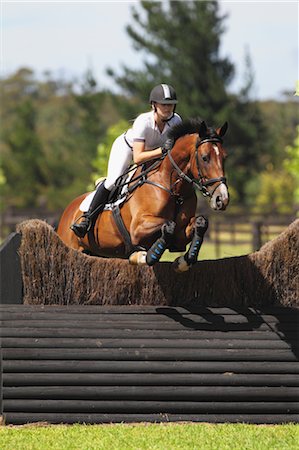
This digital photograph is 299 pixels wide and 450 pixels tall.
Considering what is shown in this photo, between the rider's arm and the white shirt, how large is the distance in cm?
5

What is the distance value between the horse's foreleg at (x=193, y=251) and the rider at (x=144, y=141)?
4.30 feet

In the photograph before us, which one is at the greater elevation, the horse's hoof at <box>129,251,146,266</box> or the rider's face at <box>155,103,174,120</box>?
the rider's face at <box>155,103,174,120</box>

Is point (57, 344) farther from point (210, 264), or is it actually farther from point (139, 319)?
point (210, 264)

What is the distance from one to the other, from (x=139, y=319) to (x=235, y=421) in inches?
43.2

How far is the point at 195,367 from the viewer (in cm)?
749

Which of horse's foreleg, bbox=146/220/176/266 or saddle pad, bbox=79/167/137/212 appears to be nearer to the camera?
horse's foreleg, bbox=146/220/176/266

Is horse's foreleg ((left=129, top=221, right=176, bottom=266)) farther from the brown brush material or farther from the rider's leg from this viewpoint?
the rider's leg

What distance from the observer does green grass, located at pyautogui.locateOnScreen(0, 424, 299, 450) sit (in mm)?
6641

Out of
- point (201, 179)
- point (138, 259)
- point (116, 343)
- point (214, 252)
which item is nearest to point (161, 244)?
point (138, 259)

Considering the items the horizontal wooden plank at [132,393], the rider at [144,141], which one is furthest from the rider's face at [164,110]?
the horizontal wooden plank at [132,393]

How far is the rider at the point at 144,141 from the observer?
9.16m

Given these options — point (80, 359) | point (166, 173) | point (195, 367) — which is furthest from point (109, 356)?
point (166, 173)

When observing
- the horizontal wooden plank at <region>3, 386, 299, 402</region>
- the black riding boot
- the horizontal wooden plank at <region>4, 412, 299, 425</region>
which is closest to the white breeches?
the black riding boot

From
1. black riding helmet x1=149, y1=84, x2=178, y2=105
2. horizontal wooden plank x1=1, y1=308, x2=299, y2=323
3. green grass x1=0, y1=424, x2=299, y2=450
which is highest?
black riding helmet x1=149, y1=84, x2=178, y2=105
